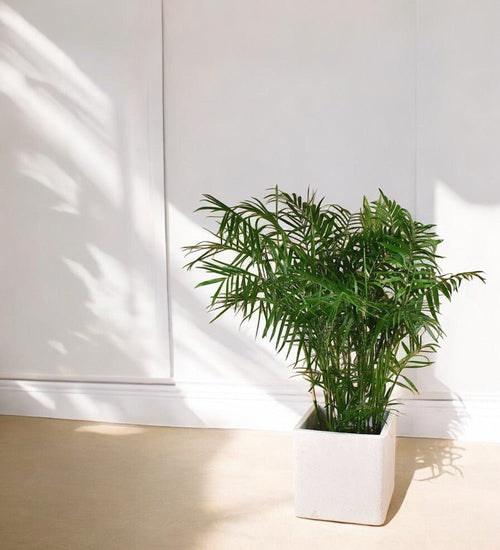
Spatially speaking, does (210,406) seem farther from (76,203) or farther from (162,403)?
(76,203)

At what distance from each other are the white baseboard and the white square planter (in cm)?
77

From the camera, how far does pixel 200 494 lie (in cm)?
220

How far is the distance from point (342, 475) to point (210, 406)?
3.52 feet

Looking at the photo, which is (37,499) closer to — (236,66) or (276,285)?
(276,285)

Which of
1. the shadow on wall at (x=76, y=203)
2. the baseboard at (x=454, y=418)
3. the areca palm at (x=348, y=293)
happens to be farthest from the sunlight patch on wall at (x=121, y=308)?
the baseboard at (x=454, y=418)

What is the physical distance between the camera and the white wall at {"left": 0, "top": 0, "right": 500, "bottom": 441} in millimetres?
2607

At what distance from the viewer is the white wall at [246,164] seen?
8.55 ft

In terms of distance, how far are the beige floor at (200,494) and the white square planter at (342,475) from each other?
0.15ft

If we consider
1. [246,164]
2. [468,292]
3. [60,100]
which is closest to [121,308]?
[246,164]

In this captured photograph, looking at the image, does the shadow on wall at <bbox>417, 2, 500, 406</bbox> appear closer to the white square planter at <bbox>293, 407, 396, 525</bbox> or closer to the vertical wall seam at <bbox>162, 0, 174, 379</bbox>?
the white square planter at <bbox>293, 407, 396, 525</bbox>

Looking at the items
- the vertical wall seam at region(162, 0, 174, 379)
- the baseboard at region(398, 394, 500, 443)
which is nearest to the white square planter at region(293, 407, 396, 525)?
the baseboard at region(398, 394, 500, 443)

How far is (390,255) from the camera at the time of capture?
1.94 metres

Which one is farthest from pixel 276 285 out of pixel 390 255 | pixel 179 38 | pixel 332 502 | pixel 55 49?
pixel 55 49

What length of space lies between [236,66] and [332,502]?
1781mm
